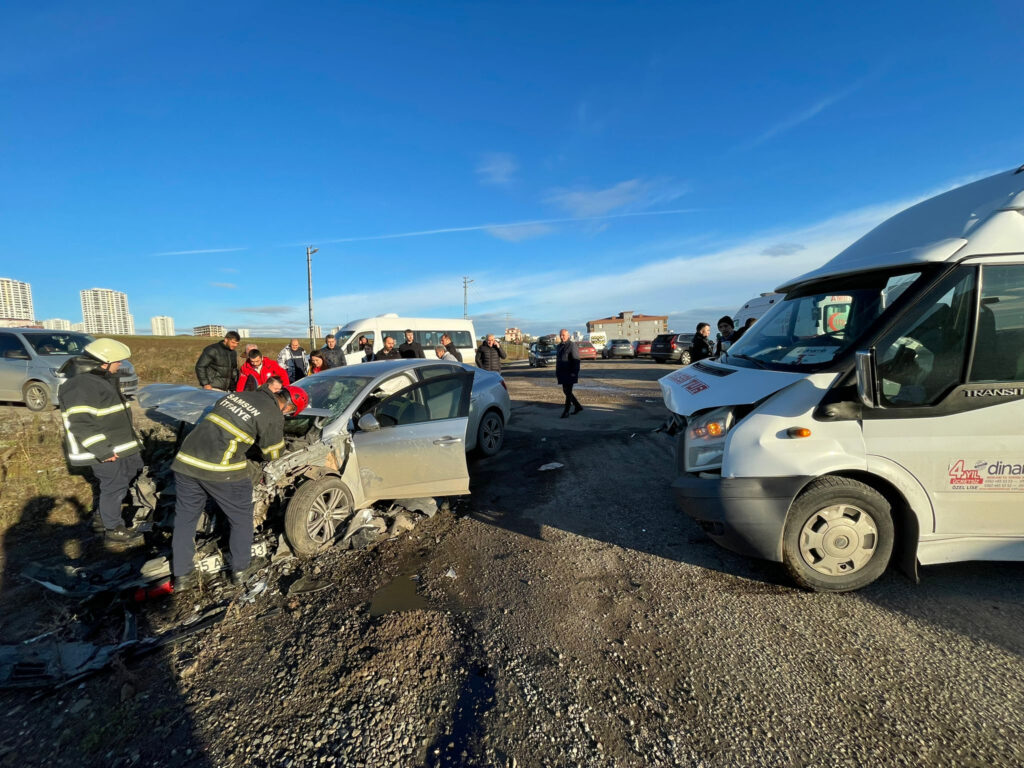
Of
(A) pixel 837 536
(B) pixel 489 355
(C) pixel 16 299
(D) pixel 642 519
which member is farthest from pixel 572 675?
(C) pixel 16 299

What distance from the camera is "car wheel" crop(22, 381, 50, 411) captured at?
857 centimetres

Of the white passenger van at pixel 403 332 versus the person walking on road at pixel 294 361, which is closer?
the person walking on road at pixel 294 361

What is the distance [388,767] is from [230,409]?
2545mm

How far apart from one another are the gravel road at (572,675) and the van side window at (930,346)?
1.36 m

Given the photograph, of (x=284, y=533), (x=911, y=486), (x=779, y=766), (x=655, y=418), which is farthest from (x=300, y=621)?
(x=655, y=418)

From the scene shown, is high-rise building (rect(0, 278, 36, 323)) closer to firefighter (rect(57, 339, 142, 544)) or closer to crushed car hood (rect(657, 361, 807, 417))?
firefighter (rect(57, 339, 142, 544))

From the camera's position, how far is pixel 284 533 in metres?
3.58

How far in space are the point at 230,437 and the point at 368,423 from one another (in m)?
1.10

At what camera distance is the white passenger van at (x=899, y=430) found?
261cm

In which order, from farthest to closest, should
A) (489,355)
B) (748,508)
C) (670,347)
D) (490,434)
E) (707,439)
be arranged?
(670,347) < (489,355) < (490,434) < (707,439) < (748,508)

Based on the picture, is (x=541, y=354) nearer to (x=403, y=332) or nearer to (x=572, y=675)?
(x=403, y=332)

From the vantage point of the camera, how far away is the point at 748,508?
278cm

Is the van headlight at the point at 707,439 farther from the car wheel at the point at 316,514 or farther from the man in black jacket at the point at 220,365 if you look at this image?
the man in black jacket at the point at 220,365

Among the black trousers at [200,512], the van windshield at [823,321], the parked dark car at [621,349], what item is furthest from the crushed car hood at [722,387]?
the parked dark car at [621,349]
